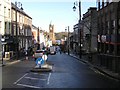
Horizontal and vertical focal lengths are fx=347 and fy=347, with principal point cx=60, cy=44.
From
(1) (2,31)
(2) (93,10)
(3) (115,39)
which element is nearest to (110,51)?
(3) (115,39)

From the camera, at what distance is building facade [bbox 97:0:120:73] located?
32928mm

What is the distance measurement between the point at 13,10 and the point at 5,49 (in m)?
11.5

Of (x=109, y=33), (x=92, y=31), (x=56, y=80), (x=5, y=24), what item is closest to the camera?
(x=56, y=80)

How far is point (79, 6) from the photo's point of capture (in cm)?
6512

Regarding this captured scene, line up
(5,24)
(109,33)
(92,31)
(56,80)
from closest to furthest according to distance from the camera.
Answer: (56,80) → (109,33) → (5,24) → (92,31)

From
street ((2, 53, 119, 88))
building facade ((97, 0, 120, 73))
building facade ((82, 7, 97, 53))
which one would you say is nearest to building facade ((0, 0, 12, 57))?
building facade ((82, 7, 97, 53))

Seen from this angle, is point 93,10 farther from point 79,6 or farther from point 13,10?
point 13,10

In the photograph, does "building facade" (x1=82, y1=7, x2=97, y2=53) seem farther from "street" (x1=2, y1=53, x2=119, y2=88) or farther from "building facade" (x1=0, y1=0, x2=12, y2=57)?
"street" (x1=2, y1=53, x2=119, y2=88)

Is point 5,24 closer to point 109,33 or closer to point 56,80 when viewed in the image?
point 109,33

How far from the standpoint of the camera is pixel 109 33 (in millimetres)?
39125

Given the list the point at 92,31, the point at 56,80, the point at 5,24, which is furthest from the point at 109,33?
the point at 5,24

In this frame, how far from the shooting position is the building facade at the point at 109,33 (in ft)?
108

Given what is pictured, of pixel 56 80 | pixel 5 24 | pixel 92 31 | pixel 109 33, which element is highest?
pixel 5 24

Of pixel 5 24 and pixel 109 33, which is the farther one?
pixel 5 24
